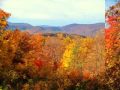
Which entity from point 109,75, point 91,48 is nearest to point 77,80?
point 109,75

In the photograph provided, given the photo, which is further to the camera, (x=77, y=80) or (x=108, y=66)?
(x=77, y=80)

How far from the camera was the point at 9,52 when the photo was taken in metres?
45.9

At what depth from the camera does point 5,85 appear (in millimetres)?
38438

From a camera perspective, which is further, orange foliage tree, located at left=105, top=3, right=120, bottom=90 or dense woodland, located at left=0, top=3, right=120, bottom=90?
dense woodland, located at left=0, top=3, right=120, bottom=90

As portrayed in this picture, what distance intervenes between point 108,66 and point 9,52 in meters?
18.5

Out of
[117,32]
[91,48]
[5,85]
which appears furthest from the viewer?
[91,48]

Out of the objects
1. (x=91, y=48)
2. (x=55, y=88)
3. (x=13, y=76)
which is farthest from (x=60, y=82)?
(x=91, y=48)

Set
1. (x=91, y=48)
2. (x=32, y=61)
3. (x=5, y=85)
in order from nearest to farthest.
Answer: (x=5, y=85) < (x=32, y=61) < (x=91, y=48)

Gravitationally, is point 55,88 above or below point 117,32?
below

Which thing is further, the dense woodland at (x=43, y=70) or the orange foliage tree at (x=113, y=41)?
the dense woodland at (x=43, y=70)

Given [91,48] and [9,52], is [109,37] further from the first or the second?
[91,48]

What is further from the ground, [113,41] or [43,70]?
[113,41]

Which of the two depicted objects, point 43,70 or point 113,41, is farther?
point 43,70

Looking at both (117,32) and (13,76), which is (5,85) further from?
(117,32)
